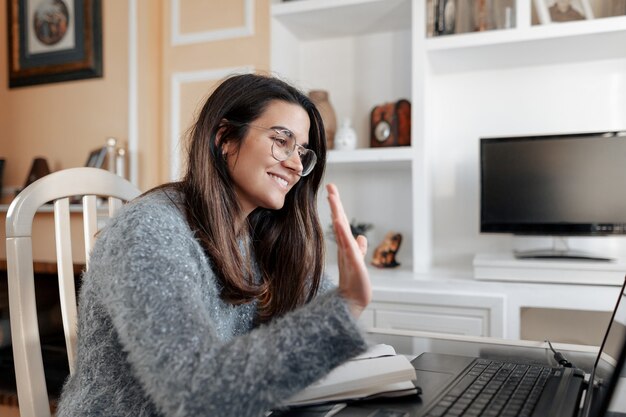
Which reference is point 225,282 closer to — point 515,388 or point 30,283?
point 30,283

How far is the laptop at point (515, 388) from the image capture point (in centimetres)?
66

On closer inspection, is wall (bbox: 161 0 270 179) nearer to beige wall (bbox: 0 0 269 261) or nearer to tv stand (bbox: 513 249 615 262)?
beige wall (bbox: 0 0 269 261)

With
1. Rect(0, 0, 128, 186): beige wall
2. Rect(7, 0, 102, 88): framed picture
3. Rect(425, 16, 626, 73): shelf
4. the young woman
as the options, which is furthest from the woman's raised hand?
Rect(7, 0, 102, 88): framed picture

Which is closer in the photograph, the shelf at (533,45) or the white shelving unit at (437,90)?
the shelf at (533,45)

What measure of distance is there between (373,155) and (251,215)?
1160mm

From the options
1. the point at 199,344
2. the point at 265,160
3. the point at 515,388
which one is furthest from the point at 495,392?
the point at 265,160

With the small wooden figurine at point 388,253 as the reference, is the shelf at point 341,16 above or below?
above

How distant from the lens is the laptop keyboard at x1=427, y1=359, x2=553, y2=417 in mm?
A: 690

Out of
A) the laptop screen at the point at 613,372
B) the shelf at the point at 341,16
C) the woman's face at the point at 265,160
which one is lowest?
the laptop screen at the point at 613,372

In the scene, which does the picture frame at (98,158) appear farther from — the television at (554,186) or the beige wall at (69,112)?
the television at (554,186)

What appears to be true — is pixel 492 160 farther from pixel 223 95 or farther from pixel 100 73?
pixel 100 73

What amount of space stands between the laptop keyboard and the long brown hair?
0.40 metres

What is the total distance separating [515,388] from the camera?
0.79 meters

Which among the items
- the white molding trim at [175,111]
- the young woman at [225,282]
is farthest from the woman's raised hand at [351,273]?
the white molding trim at [175,111]
